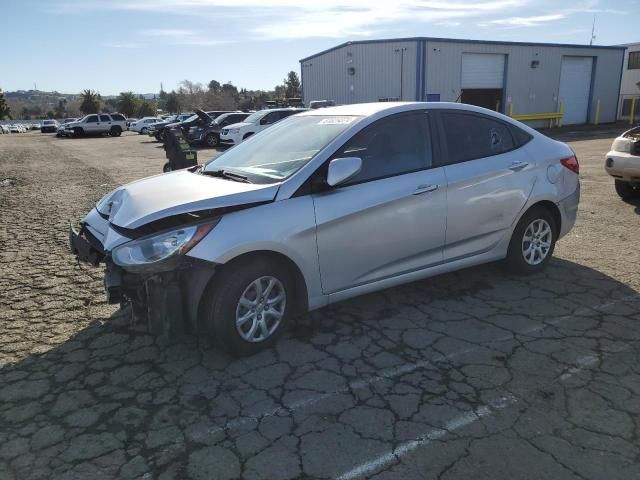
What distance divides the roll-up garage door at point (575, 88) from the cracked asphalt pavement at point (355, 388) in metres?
28.8

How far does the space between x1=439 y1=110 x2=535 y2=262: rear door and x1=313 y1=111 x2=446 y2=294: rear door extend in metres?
0.17

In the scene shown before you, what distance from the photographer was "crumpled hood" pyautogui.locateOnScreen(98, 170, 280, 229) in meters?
3.33

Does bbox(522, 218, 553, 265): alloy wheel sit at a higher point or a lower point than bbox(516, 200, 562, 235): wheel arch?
lower

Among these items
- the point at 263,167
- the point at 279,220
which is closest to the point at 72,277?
the point at 263,167

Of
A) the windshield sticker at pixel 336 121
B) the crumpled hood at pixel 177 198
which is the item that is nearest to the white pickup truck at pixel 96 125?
the crumpled hood at pixel 177 198

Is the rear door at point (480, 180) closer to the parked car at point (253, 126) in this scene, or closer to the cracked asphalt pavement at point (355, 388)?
the cracked asphalt pavement at point (355, 388)

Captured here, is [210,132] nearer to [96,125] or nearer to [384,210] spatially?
[96,125]

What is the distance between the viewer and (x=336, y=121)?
13.5 feet

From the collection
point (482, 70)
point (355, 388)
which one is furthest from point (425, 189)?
point (482, 70)

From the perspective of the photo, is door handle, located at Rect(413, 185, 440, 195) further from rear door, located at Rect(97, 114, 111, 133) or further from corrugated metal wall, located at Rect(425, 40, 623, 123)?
rear door, located at Rect(97, 114, 111, 133)

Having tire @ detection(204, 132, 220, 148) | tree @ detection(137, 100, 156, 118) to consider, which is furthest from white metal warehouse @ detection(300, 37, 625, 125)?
tree @ detection(137, 100, 156, 118)

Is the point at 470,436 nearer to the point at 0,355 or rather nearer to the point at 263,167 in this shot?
the point at 263,167

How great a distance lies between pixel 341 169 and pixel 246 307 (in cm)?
116

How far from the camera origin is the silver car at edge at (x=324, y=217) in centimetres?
329
